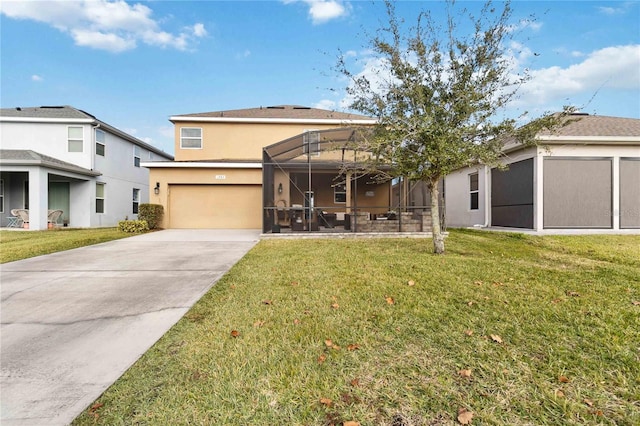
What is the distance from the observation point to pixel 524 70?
6125 mm

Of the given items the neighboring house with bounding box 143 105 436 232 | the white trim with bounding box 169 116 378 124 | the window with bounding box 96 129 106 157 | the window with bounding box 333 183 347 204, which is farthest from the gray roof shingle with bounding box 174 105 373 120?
the window with bounding box 96 129 106 157

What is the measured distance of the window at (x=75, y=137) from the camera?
48.0 feet

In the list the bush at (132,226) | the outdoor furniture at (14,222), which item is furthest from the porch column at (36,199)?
the bush at (132,226)

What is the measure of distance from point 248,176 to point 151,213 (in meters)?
4.50

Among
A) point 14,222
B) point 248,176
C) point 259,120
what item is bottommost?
point 14,222

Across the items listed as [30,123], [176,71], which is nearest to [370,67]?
[176,71]

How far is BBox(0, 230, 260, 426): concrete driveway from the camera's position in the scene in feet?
6.73

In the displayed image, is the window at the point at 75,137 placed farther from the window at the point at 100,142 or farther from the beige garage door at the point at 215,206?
the beige garage door at the point at 215,206

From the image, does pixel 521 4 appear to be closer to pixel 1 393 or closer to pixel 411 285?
pixel 411 285

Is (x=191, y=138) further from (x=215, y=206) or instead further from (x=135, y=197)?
(x=135, y=197)

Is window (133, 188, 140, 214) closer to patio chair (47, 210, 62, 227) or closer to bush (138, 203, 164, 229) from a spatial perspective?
patio chair (47, 210, 62, 227)

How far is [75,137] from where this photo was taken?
14.7 metres

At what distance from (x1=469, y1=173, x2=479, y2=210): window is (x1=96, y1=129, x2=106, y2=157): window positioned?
18.8 metres

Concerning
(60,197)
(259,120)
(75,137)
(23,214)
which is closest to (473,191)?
(259,120)
